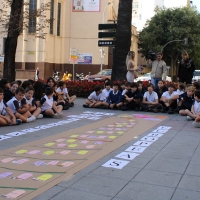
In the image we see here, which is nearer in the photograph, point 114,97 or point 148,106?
point 148,106

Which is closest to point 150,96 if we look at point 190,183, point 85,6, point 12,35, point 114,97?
point 114,97

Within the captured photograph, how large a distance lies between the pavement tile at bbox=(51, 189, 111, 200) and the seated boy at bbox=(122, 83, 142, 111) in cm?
922

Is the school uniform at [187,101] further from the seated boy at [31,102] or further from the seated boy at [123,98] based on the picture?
the seated boy at [31,102]

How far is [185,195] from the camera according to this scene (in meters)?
4.76

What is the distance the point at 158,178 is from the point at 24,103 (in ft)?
19.1

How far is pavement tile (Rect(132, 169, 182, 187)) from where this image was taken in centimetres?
522

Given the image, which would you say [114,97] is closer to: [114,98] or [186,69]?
[114,98]

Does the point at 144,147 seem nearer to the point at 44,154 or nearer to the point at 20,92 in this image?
the point at 44,154

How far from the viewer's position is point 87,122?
10.9 meters

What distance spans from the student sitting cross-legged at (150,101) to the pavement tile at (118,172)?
778 centimetres

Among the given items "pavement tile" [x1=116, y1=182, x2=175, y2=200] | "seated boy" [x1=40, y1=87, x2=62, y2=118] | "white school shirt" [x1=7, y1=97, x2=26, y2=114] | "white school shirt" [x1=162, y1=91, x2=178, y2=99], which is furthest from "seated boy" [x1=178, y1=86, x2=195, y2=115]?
→ "pavement tile" [x1=116, y1=182, x2=175, y2=200]

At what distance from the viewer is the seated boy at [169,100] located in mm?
13438

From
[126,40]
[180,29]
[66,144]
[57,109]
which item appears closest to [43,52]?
[180,29]

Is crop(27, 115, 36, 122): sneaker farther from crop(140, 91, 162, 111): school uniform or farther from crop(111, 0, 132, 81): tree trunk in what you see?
crop(111, 0, 132, 81): tree trunk
